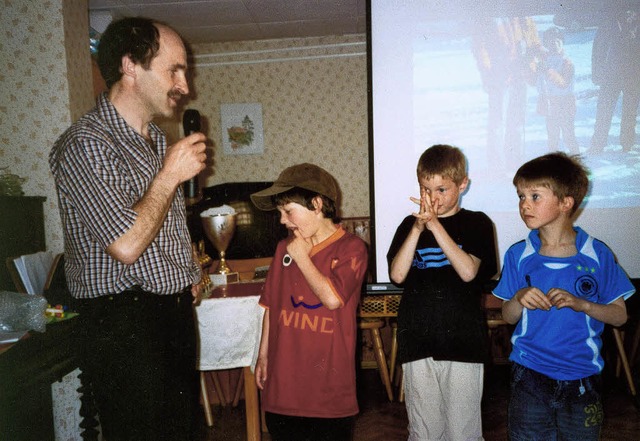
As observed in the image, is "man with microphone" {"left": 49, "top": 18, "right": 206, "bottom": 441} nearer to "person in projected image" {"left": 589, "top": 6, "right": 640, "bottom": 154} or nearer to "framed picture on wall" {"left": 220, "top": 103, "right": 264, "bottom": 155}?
"person in projected image" {"left": 589, "top": 6, "right": 640, "bottom": 154}

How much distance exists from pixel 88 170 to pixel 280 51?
3.92 meters

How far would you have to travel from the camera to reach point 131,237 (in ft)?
3.10

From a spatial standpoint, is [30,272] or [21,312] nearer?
[21,312]

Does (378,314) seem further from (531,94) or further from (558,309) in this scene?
(531,94)

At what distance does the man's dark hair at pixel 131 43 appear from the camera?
1.09m

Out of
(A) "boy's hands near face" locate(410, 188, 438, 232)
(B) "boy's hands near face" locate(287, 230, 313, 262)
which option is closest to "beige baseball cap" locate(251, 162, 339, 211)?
(B) "boy's hands near face" locate(287, 230, 313, 262)

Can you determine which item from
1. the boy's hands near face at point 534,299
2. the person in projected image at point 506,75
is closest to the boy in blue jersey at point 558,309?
the boy's hands near face at point 534,299

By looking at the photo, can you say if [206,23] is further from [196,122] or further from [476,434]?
[476,434]

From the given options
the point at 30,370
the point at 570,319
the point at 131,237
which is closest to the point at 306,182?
the point at 131,237

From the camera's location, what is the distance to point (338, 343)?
4.16ft

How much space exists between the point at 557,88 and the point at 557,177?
105cm

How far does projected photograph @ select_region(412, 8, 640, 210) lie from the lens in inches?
81.4

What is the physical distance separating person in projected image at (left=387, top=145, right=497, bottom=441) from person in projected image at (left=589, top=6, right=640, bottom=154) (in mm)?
1150

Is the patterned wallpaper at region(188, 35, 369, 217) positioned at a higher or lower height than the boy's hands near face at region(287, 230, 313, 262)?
higher
